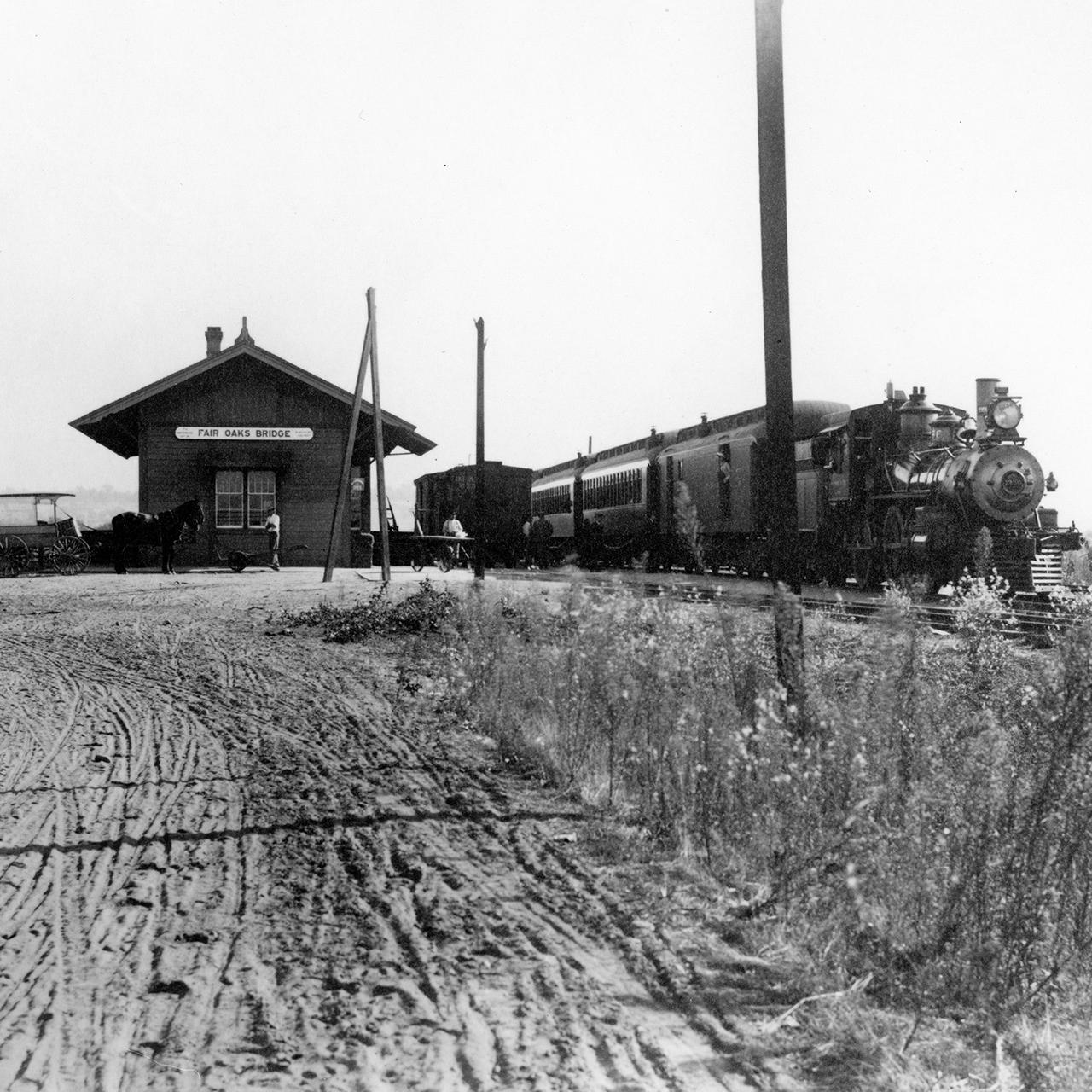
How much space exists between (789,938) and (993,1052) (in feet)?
2.55

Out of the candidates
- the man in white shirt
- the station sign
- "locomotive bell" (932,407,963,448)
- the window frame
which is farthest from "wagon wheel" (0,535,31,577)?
"locomotive bell" (932,407,963,448)

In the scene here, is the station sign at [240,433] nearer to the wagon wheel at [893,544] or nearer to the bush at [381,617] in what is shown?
the bush at [381,617]

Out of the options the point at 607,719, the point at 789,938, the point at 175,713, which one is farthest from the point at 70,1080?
the point at 175,713

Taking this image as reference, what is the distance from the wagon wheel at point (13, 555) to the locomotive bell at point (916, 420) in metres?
18.1

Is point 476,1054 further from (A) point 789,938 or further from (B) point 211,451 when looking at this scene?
(B) point 211,451

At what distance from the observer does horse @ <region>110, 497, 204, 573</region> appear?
22.7 meters

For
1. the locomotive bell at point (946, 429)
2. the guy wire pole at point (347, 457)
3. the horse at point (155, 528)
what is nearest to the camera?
the locomotive bell at point (946, 429)

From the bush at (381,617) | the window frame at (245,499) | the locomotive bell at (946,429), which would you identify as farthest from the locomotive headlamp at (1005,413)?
the window frame at (245,499)

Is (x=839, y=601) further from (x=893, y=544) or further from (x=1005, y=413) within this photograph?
(x=1005, y=413)

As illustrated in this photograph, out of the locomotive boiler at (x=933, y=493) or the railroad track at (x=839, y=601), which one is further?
the locomotive boiler at (x=933, y=493)

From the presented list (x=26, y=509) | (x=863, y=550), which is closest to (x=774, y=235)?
(x=863, y=550)

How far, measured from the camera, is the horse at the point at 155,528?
74.5 ft

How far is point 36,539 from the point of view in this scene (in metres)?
24.1

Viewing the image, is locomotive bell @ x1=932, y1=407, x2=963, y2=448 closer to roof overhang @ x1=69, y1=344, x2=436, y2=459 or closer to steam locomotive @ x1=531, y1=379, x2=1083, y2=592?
steam locomotive @ x1=531, y1=379, x2=1083, y2=592
